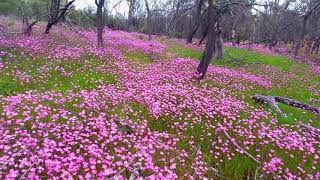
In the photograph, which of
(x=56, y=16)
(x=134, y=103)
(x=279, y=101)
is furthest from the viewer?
(x=56, y=16)

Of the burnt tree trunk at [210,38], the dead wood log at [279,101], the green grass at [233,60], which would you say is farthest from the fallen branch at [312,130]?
the green grass at [233,60]

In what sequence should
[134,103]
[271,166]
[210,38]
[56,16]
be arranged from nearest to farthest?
[271,166] < [134,103] < [210,38] < [56,16]

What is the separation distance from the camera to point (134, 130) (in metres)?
5.95

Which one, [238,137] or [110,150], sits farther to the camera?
[238,137]

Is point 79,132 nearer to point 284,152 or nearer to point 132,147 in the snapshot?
point 132,147

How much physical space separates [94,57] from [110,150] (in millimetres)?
9301

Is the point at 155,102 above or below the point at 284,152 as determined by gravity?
above

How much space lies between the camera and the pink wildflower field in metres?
4.57

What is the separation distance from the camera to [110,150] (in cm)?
516

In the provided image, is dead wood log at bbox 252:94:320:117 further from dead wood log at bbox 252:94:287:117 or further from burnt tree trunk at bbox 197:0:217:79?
burnt tree trunk at bbox 197:0:217:79

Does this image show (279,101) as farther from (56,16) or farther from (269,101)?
→ (56,16)

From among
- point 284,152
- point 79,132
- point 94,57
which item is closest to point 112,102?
point 79,132

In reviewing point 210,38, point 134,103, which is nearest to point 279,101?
point 210,38

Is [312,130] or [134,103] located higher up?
[134,103]
